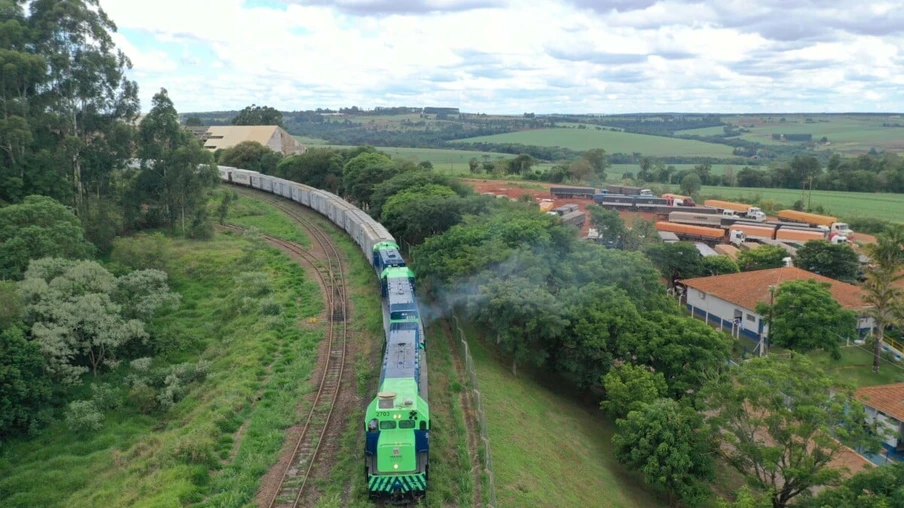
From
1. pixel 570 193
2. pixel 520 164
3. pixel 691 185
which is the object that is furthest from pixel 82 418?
pixel 520 164

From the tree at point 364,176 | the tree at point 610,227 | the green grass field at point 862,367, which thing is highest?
the tree at point 364,176

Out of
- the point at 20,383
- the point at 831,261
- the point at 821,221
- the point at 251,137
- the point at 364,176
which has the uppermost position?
the point at 251,137

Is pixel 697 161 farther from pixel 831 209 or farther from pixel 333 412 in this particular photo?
pixel 333 412

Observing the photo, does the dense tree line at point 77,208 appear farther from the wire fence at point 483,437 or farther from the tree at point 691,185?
the tree at point 691,185

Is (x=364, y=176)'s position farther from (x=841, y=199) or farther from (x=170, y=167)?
(x=841, y=199)

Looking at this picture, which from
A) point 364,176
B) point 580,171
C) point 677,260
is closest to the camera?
point 677,260

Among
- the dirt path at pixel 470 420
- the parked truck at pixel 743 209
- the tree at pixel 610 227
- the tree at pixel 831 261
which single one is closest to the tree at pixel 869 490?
the dirt path at pixel 470 420

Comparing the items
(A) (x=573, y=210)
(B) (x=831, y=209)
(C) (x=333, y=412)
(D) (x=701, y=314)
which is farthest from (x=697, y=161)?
(C) (x=333, y=412)

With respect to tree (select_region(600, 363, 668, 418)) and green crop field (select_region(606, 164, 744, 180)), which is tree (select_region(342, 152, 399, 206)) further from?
green crop field (select_region(606, 164, 744, 180))
